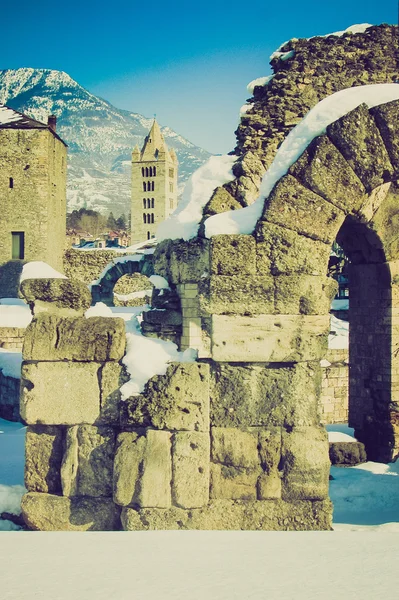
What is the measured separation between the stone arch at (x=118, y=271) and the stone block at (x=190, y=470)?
1932cm

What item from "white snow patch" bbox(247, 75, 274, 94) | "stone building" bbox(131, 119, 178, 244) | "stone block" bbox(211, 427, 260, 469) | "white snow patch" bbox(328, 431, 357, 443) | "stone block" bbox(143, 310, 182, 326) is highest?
"stone building" bbox(131, 119, 178, 244)

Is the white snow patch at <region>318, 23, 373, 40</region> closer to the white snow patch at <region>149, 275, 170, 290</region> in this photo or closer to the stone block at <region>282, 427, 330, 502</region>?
the white snow patch at <region>149, 275, 170, 290</region>

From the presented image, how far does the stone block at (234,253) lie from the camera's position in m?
4.47

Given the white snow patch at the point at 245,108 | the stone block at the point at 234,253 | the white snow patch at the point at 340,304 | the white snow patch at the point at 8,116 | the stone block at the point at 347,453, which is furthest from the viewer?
the white snow patch at the point at 8,116

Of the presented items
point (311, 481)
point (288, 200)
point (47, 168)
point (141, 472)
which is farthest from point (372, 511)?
point (47, 168)

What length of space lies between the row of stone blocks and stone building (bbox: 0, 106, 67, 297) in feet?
116

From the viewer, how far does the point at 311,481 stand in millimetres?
4246

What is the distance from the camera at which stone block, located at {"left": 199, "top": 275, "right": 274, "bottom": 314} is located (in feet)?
14.5

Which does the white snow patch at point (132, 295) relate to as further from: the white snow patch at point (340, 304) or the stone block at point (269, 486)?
the stone block at point (269, 486)

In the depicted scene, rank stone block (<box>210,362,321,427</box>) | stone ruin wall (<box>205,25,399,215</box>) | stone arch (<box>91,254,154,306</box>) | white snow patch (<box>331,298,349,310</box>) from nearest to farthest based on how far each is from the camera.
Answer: stone block (<box>210,362,321,427</box>) → stone ruin wall (<box>205,25,399,215</box>) → white snow patch (<box>331,298,349,310</box>) → stone arch (<box>91,254,154,306</box>)

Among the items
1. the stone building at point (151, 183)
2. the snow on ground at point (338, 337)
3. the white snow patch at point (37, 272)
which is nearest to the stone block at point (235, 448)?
the white snow patch at point (37, 272)

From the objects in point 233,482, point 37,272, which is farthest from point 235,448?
point 37,272

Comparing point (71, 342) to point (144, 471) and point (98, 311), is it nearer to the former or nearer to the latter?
point (98, 311)

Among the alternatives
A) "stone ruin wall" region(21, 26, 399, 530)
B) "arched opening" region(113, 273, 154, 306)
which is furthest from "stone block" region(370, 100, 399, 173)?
"arched opening" region(113, 273, 154, 306)
